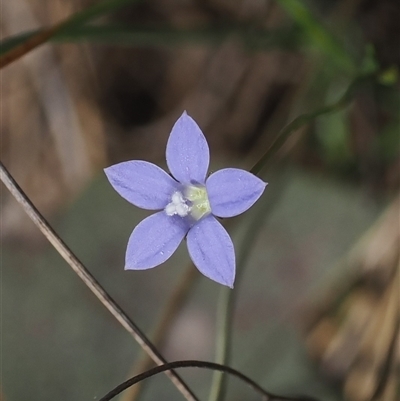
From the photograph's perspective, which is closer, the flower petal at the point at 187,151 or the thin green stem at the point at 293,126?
the flower petal at the point at 187,151

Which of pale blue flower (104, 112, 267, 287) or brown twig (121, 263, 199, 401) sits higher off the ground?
pale blue flower (104, 112, 267, 287)

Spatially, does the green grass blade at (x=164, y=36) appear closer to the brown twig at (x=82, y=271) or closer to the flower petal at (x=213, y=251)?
the brown twig at (x=82, y=271)

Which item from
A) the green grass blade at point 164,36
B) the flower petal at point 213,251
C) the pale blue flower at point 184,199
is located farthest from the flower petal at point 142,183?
the green grass blade at point 164,36

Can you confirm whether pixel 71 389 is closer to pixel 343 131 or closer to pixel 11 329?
pixel 11 329

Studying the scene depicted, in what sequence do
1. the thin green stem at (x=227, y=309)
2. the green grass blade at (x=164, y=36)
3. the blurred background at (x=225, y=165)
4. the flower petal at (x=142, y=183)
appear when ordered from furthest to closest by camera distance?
1. the blurred background at (x=225, y=165)
2. the green grass blade at (x=164, y=36)
3. the thin green stem at (x=227, y=309)
4. the flower petal at (x=142, y=183)

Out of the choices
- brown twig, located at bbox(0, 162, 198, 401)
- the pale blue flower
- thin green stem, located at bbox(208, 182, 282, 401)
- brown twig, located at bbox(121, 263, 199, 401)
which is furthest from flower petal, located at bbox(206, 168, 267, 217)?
brown twig, located at bbox(121, 263, 199, 401)

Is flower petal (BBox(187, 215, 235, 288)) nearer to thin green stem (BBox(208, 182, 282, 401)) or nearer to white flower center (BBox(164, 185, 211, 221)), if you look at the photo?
white flower center (BBox(164, 185, 211, 221))

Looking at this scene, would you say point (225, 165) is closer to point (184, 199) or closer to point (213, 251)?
point (184, 199)
